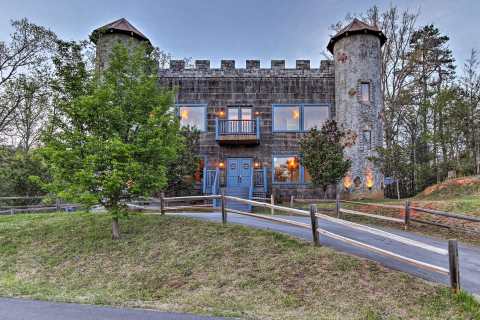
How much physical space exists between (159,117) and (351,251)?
641 cm

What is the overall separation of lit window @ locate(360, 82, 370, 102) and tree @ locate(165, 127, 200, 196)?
10.1 meters

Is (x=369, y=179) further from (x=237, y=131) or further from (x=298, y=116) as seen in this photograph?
(x=237, y=131)

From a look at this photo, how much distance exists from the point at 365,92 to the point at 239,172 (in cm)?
906

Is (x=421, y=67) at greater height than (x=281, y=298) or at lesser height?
greater

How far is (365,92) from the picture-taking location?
60.0ft

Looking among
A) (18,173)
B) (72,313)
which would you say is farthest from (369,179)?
(18,173)

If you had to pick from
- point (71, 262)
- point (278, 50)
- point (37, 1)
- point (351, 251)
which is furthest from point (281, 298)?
Answer: point (278, 50)

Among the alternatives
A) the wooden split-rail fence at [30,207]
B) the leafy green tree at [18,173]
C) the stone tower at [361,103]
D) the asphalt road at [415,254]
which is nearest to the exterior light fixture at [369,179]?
the stone tower at [361,103]

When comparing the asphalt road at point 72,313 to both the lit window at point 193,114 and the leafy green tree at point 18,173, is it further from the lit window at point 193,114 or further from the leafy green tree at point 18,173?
the leafy green tree at point 18,173

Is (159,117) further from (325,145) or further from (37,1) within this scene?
(37,1)

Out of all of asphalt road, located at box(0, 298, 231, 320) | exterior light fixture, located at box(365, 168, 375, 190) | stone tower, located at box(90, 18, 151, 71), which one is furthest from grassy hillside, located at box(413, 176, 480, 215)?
stone tower, located at box(90, 18, 151, 71)

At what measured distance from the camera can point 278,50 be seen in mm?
75188

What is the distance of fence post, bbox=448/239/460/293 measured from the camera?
4609 millimetres

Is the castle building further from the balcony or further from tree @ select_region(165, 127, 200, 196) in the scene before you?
tree @ select_region(165, 127, 200, 196)
